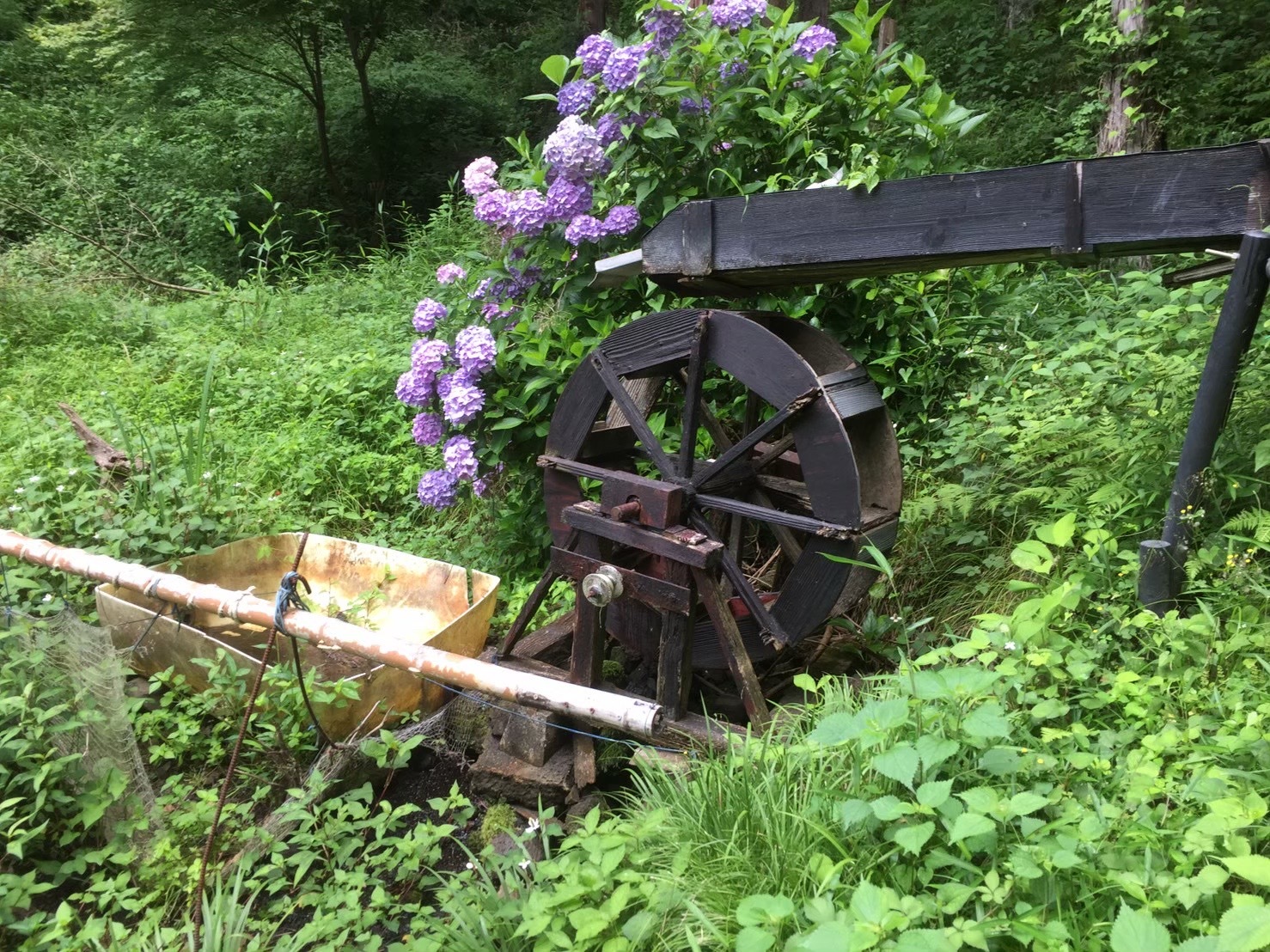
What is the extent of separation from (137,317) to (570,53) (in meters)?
6.24

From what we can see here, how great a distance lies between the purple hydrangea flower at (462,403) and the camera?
11.7 ft

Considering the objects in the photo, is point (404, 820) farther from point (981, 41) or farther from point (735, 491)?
point (981, 41)

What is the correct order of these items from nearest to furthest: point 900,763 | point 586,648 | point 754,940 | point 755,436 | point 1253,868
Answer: point 1253,868
point 754,940
point 900,763
point 755,436
point 586,648

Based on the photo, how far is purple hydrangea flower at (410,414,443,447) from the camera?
392 cm

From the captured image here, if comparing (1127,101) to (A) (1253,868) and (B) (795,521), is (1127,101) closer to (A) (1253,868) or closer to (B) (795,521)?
(B) (795,521)

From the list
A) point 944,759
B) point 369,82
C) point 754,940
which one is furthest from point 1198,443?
point 369,82

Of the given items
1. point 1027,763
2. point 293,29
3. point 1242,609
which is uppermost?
point 293,29

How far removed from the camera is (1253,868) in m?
1.34

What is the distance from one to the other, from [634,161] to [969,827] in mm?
2949

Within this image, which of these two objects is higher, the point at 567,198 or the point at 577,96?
the point at 577,96

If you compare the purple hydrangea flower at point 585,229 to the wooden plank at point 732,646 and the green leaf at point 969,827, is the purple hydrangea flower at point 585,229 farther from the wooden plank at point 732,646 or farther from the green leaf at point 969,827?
the green leaf at point 969,827

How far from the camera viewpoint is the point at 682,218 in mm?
2889

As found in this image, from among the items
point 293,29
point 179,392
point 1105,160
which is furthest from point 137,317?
point 1105,160

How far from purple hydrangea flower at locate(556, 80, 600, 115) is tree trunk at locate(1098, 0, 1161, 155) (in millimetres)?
3681
